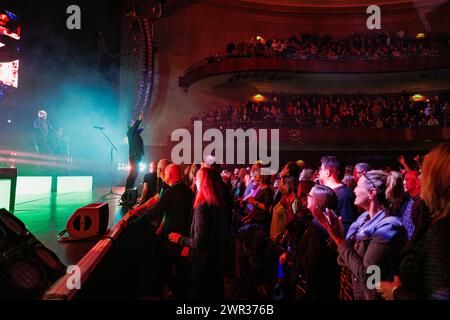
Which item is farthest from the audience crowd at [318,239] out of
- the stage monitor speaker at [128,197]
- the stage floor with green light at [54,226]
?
the stage monitor speaker at [128,197]

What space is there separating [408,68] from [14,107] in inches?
696

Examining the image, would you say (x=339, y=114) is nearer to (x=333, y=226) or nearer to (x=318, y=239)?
(x=318, y=239)

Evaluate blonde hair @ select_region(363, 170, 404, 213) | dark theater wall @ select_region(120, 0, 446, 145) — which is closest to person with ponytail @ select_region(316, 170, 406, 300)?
blonde hair @ select_region(363, 170, 404, 213)

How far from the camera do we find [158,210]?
3420mm

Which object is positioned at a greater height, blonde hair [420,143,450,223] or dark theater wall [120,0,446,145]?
dark theater wall [120,0,446,145]

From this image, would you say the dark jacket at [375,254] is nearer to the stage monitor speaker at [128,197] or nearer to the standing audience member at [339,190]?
the standing audience member at [339,190]

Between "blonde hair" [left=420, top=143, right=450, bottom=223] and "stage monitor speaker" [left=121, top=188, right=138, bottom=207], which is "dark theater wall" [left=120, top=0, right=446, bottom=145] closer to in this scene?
"stage monitor speaker" [left=121, top=188, right=138, bottom=207]

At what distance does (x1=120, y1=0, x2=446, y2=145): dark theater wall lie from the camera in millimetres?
17797

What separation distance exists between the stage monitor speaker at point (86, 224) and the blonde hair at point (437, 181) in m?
3.07

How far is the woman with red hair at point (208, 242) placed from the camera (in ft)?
8.84

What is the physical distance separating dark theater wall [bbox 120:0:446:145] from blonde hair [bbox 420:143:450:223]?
16507 mm

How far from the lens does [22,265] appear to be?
6.05ft

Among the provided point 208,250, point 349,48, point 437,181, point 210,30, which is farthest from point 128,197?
point 349,48

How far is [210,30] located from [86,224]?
17.8 meters
